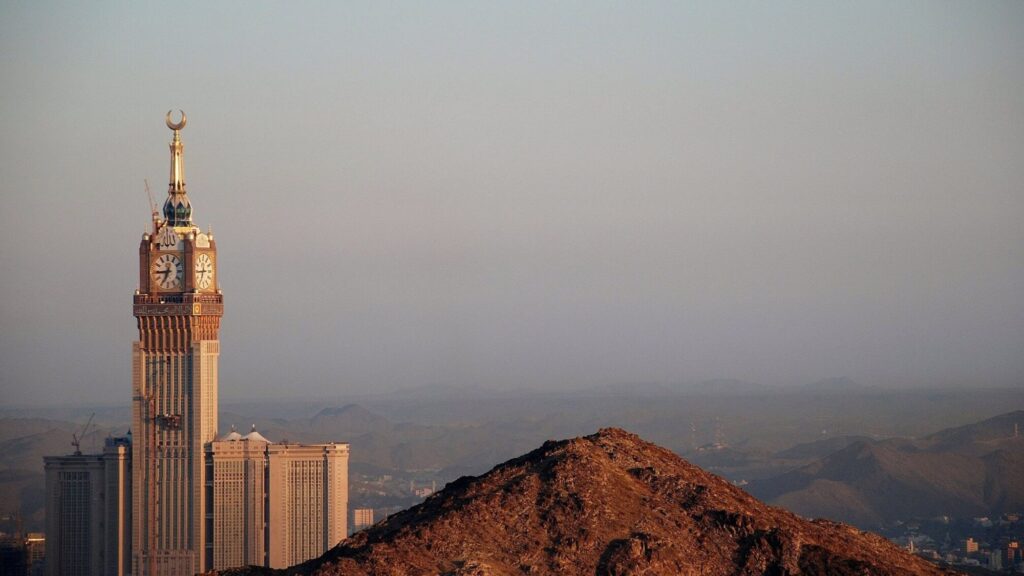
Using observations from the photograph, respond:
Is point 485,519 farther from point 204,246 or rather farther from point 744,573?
point 204,246

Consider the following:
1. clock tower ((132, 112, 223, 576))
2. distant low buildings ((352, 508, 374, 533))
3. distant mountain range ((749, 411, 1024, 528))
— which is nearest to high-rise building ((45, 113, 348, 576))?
clock tower ((132, 112, 223, 576))

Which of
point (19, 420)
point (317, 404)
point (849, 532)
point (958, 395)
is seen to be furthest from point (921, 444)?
point (849, 532)

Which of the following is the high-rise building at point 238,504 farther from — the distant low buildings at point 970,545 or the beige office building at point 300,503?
the distant low buildings at point 970,545

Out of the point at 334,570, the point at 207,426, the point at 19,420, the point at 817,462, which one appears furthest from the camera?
the point at 817,462

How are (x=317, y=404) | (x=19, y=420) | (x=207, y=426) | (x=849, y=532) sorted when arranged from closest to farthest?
(x=849, y=532) → (x=207, y=426) → (x=19, y=420) → (x=317, y=404)

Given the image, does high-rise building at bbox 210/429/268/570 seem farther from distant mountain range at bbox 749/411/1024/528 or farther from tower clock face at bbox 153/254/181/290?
distant mountain range at bbox 749/411/1024/528

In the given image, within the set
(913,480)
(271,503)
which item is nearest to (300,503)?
(271,503)

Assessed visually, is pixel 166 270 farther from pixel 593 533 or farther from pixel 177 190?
pixel 593 533

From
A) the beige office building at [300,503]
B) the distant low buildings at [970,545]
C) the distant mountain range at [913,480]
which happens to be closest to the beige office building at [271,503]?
the beige office building at [300,503]
